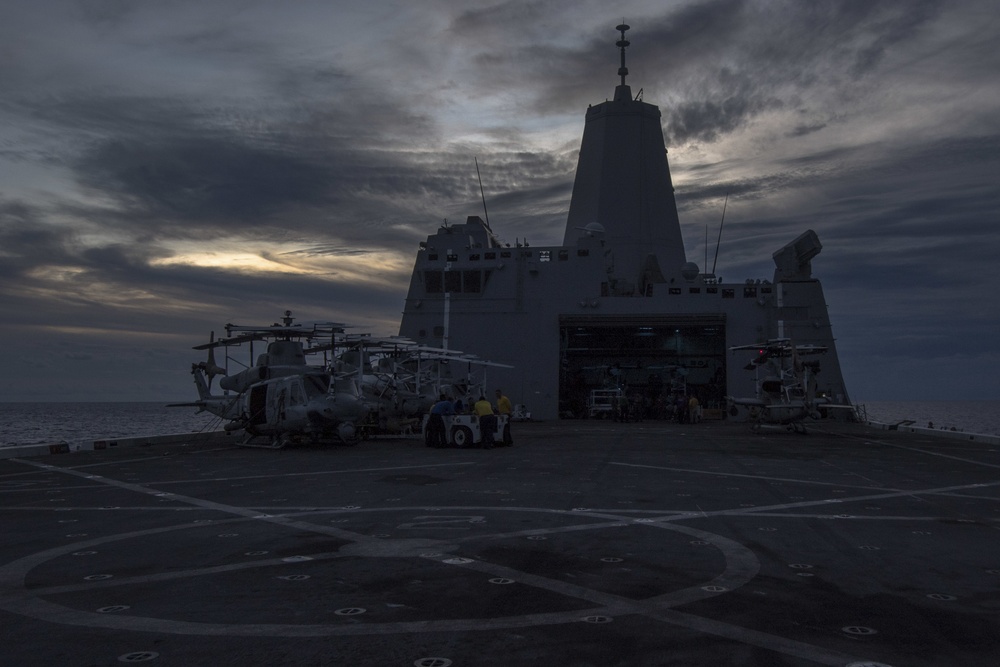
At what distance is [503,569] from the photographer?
22.7ft

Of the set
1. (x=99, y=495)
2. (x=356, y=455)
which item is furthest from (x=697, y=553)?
(x=356, y=455)

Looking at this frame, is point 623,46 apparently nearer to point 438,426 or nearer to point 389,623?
point 438,426

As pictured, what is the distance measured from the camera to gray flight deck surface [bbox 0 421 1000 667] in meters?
4.81

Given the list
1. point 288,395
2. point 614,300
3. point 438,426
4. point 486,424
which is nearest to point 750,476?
point 486,424

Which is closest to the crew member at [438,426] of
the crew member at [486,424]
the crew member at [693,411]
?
the crew member at [486,424]

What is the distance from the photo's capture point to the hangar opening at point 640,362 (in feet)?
145

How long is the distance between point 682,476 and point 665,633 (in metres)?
10.2

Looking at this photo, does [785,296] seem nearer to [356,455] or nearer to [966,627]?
[356,455]

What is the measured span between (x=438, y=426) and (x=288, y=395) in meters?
4.62

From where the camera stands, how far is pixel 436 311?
44281mm

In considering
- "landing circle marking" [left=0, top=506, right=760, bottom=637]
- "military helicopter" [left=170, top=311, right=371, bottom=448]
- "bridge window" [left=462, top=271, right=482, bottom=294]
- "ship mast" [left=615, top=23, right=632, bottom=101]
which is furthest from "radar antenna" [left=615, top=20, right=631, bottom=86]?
"landing circle marking" [left=0, top=506, right=760, bottom=637]

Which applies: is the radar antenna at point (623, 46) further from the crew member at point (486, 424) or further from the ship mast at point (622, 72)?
the crew member at point (486, 424)

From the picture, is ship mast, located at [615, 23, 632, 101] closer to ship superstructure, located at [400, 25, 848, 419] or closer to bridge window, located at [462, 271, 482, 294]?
ship superstructure, located at [400, 25, 848, 419]

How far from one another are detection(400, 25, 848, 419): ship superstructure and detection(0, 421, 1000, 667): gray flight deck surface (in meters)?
27.6
